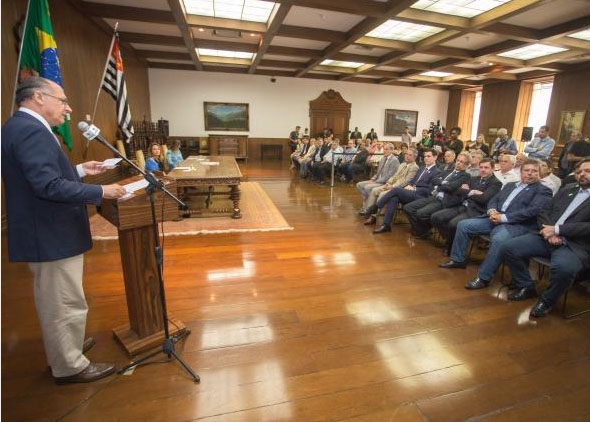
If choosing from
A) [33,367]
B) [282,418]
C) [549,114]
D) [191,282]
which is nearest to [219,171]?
[191,282]

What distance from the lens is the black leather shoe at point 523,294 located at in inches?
99.0

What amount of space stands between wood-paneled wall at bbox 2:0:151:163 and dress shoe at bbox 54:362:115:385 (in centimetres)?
306

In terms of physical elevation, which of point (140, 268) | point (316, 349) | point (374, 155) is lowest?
point (316, 349)

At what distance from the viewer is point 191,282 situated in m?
2.70

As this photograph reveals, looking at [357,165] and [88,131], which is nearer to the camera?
[88,131]

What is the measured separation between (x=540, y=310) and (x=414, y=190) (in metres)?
2.07

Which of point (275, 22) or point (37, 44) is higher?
point (275, 22)

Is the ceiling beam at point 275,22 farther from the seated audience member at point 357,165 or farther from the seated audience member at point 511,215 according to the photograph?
the seated audience member at point 511,215

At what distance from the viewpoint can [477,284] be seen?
2.68 meters

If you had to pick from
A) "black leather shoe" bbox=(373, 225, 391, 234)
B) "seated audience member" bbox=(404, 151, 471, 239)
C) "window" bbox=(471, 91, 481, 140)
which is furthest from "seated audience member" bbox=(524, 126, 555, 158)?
"window" bbox=(471, 91, 481, 140)

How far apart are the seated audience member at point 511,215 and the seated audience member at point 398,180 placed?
1.48m

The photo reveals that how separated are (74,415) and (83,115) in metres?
5.17

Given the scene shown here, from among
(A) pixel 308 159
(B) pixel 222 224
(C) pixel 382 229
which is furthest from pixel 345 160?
(B) pixel 222 224

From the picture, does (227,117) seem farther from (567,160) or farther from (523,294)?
(523,294)
